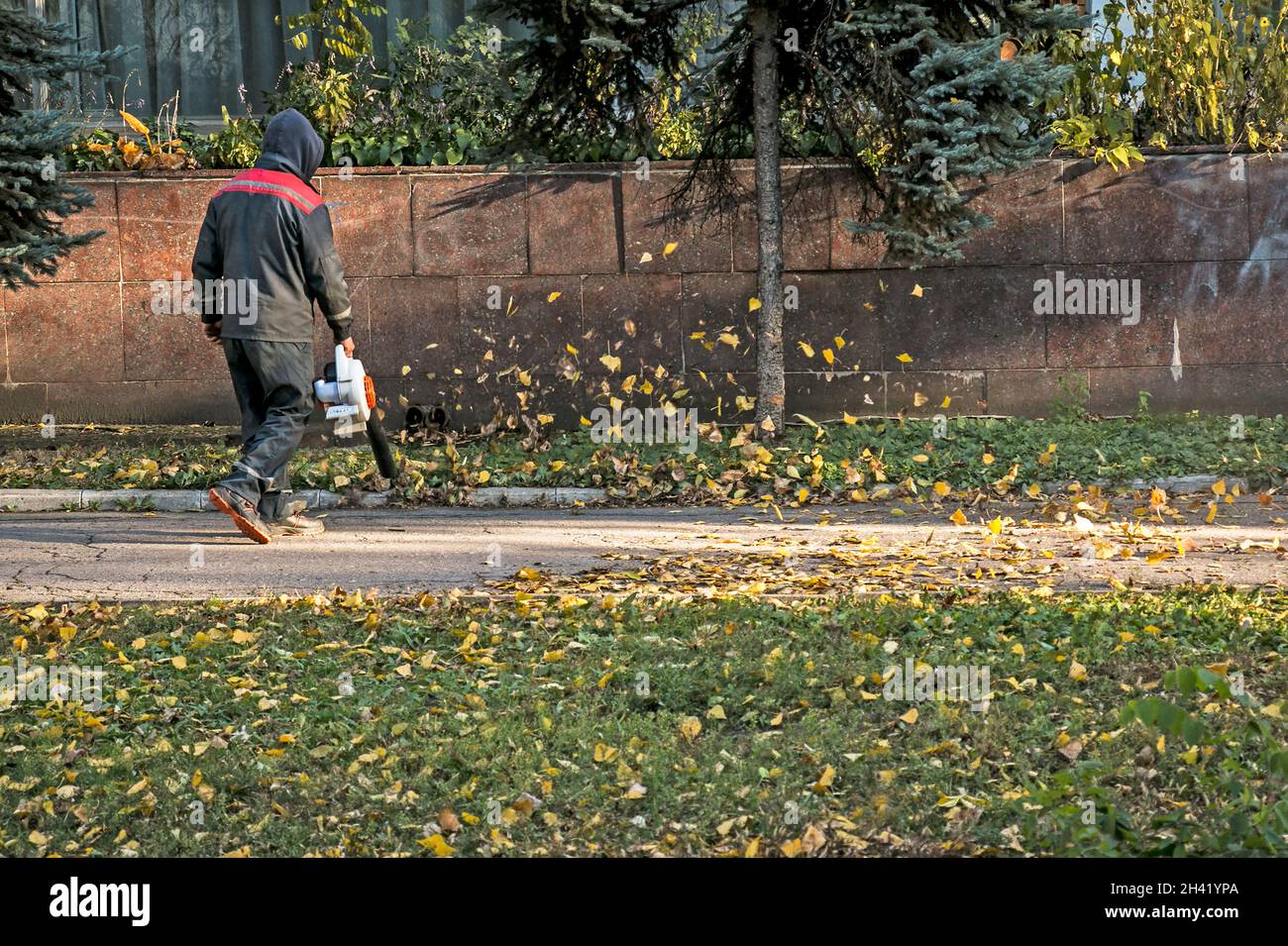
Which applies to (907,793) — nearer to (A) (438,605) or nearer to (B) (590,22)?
(A) (438,605)

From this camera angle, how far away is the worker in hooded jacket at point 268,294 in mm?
8258

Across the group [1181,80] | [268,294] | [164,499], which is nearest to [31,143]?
[164,499]

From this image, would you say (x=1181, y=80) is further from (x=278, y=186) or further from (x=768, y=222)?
(x=278, y=186)

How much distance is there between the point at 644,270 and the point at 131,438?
4.25m

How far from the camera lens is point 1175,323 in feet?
40.1

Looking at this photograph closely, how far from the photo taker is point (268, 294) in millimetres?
8297

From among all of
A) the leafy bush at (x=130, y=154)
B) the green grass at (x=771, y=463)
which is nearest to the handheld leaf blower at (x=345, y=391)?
the green grass at (x=771, y=463)

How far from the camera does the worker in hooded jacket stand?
826 centimetres

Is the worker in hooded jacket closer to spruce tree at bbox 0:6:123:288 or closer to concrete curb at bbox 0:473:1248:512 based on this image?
concrete curb at bbox 0:473:1248:512

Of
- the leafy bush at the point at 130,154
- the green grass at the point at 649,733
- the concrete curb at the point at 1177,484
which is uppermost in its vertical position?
the leafy bush at the point at 130,154

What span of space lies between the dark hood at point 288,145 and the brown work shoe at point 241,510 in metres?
1.83

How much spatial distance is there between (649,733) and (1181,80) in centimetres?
938

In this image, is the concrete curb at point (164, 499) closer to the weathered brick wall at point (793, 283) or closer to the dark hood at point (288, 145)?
the weathered brick wall at point (793, 283)

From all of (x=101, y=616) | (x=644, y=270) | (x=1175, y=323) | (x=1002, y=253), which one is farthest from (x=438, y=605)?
(x=1175, y=323)
